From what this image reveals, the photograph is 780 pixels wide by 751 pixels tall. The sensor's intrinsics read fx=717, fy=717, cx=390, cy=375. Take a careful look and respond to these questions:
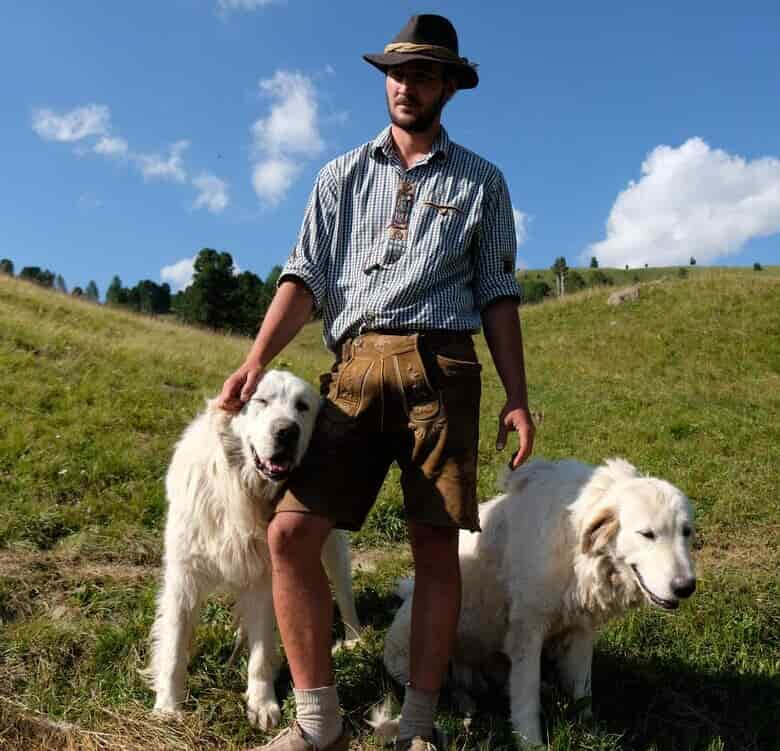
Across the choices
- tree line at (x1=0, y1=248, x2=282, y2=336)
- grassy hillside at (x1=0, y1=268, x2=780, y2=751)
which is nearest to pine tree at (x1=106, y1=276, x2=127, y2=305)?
tree line at (x1=0, y1=248, x2=282, y2=336)

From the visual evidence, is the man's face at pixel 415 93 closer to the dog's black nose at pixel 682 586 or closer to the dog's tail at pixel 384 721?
the dog's black nose at pixel 682 586

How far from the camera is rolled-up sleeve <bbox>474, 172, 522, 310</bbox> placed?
298cm

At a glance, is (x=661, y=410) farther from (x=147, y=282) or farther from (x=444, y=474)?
(x=147, y=282)

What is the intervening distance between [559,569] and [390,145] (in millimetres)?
1950

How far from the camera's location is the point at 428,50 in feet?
9.22

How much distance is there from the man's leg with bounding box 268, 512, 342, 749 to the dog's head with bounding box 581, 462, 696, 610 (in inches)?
44.7

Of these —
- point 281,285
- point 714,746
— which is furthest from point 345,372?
point 714,746

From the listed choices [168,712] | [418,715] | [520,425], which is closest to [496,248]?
[520,425]

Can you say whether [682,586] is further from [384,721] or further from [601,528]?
[384,721]

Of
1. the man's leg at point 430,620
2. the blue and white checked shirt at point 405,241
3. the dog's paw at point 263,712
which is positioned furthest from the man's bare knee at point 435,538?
the dog's paw at point 263,712

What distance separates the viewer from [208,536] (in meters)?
3.16

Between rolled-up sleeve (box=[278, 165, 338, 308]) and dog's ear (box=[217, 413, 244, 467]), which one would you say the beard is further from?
dog's ear (box=[217, 413, 244, 467])

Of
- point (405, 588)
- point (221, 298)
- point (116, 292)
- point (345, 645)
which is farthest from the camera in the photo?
point (116, 292)

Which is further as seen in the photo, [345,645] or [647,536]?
[345,645]
